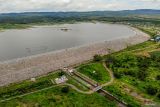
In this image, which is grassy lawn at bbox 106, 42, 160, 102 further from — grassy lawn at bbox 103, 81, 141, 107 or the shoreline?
the shoreline

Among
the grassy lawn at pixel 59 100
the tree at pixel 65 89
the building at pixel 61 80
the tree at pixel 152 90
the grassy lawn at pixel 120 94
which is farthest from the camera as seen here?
the building at pixel 61 80

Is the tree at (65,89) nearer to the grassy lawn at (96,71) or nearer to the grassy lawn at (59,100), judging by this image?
the grassy lawn at (59,100)

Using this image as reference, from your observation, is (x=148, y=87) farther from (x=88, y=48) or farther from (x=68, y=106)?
(x=88, y=48)

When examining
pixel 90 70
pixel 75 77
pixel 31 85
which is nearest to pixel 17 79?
pixel 31 85

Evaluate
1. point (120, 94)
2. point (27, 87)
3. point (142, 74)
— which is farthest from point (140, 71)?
point (27, 87)

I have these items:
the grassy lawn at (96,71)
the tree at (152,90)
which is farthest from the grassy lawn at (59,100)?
the tree at (152,90)

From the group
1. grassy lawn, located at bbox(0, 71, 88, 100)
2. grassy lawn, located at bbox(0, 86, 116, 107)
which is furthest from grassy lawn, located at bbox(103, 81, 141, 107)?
grassy lawn, located at bbox(0, 71, 88, 100)
